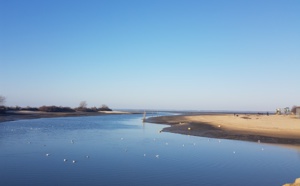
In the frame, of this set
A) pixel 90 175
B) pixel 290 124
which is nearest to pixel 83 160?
pixel 90 175

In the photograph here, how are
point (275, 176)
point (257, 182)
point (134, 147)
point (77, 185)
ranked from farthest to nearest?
point (134, 147) → point (275, 176) → point (257, 182) → point (77, 185)

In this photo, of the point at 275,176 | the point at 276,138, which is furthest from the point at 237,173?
the point at 276,138

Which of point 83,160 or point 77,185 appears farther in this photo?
point 83,160

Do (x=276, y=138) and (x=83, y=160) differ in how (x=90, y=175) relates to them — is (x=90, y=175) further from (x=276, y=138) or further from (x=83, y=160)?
(x=276, y=138)

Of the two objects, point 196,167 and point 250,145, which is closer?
point 196,167

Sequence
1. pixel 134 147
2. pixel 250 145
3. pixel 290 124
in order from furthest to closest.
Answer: pixel 290 124 → pixel 250 145 → pixel 134 147

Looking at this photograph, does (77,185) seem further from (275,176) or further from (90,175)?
(275,176)

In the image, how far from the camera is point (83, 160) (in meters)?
20.6

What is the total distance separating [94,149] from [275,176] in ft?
46.0

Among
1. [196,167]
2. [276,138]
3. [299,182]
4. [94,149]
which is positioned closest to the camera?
[299,182]

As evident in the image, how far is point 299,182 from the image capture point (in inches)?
445

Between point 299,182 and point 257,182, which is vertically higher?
point 299,182

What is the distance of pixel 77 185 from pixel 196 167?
7903 mm

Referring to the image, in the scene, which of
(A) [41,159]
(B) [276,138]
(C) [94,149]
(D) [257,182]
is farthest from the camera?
(B) [276,138]
